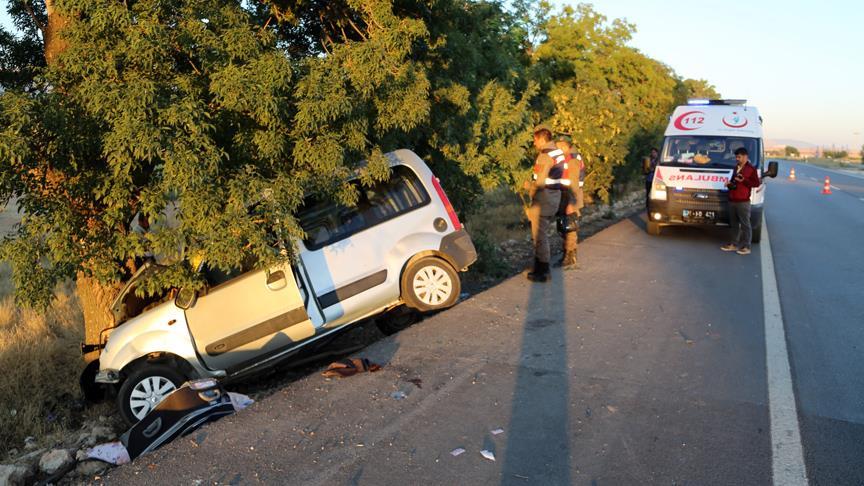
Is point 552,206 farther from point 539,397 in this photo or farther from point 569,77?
point 569,77

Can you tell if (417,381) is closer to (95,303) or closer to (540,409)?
(540,409)

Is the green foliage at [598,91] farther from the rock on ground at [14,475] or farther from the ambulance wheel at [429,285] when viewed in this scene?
the rock on ground at [14,475]

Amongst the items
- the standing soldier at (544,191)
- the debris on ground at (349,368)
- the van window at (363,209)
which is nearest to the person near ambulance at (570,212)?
the standing soldier at (544,191)

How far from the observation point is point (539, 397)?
16.2ft

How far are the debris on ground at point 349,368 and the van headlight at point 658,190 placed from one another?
8782 millimetres

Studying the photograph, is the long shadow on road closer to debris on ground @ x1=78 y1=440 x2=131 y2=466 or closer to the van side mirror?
debris on ground @ x1=78 y1=440 x2=131 y2=466

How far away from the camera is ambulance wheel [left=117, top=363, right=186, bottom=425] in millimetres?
6098

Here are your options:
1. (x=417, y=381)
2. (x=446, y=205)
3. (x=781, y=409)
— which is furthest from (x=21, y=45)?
(x=781, y=409)

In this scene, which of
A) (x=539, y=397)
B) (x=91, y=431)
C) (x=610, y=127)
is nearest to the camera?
(x=539, y=397)

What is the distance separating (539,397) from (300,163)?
10.0 feet

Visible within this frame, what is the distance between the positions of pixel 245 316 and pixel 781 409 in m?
4.56

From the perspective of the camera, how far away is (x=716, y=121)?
13492 millimetres

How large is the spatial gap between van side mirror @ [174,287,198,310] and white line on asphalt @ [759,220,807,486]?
190 inches

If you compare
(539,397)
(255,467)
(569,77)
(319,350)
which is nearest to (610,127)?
(569,77)
